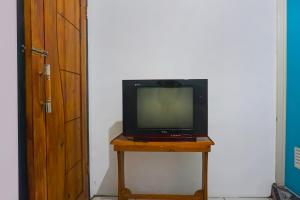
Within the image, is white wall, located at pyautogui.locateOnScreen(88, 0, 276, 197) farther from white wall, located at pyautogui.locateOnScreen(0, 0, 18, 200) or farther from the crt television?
white wall, located at pyautogui.locateOnScreen(0, 0, 18, 200)

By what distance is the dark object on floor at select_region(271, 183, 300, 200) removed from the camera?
2.21m

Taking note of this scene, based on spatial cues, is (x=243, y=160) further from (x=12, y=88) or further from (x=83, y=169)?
(x=12, y=88)

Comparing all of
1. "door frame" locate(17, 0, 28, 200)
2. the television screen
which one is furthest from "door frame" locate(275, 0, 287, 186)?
"door frame" locate(17, 0, 28, 200)

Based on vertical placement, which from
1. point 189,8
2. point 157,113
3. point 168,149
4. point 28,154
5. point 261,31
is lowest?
point 168,149

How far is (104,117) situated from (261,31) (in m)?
1.90

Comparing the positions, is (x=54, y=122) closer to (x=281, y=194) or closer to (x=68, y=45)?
(x=68, y=45)

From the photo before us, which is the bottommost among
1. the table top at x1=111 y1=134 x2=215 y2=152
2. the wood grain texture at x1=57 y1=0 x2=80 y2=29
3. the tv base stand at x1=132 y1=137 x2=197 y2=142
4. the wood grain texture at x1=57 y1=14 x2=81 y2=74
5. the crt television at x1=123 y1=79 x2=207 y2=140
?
the table top at x1=111 y1=134 x2=215 y2=152

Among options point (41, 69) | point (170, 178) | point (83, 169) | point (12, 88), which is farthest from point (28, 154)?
point (170, 178)

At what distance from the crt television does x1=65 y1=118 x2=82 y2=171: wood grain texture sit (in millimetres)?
429

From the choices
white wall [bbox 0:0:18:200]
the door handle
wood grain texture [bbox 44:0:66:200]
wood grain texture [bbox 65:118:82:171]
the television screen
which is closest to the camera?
white wall [bbox 0:0:18:200]

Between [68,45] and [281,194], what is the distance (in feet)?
7.87

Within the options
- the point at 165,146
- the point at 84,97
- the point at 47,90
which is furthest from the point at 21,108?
the point at 165,146

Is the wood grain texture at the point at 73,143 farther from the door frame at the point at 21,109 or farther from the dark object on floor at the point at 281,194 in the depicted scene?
the dark object on floor at the point at 281,194

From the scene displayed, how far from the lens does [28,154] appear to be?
4.26 ft
